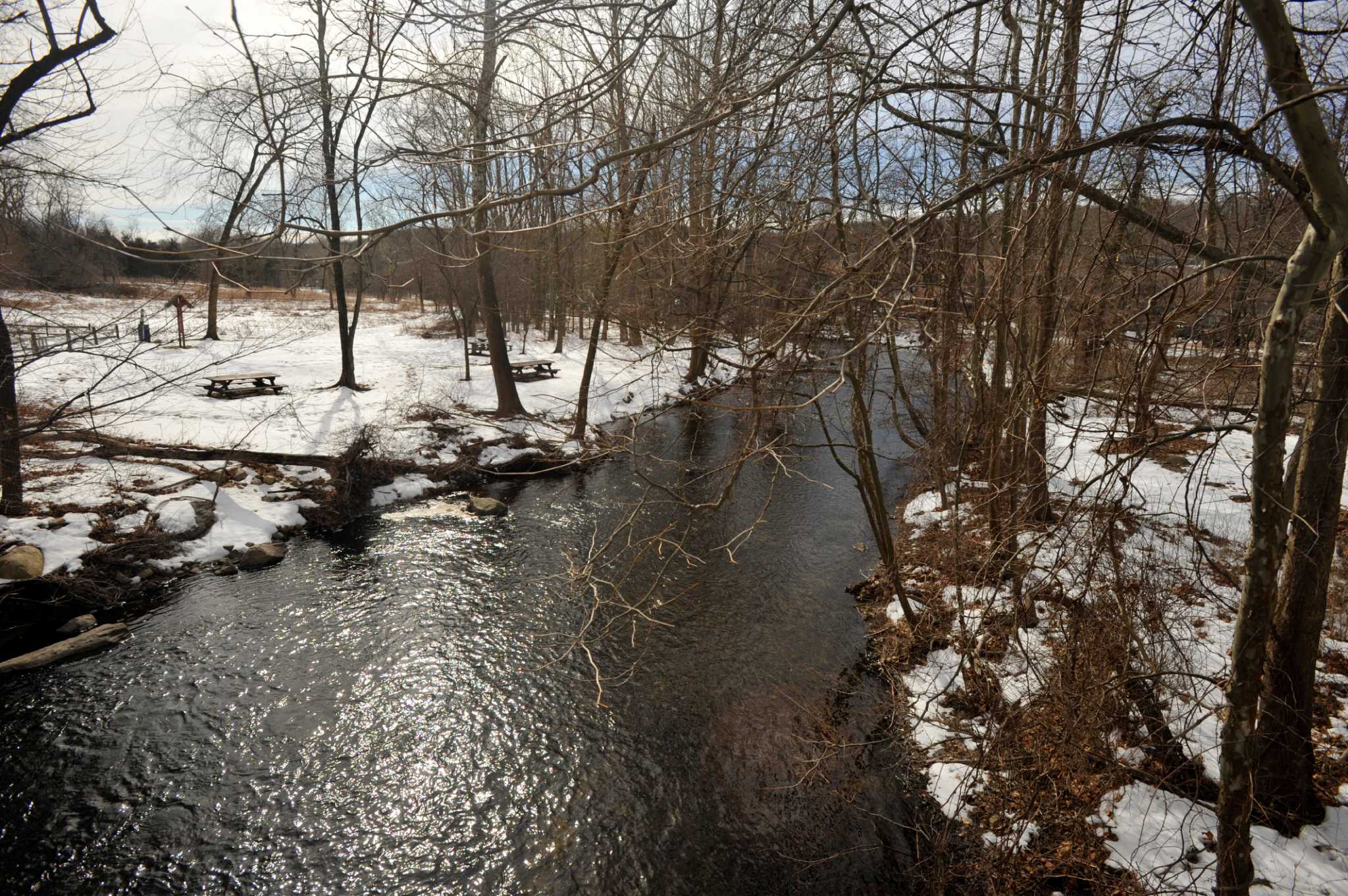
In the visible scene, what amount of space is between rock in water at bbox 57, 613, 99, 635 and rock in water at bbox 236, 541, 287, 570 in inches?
67.0

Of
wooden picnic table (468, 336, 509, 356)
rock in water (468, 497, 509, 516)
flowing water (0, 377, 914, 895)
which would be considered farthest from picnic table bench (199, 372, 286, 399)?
flowing water (0, 377, 914, 895)

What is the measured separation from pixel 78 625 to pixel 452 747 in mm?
4964

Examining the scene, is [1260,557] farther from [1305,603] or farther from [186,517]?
[186,517]

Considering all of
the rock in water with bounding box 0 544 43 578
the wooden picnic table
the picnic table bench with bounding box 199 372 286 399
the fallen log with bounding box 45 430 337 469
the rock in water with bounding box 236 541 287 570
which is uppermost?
the wooden picnic table

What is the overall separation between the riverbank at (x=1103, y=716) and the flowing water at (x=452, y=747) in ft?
2.42

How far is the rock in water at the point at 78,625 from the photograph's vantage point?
307 inches

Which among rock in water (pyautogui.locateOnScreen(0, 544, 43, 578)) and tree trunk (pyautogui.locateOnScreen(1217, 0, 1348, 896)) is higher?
tree trunk (pyautogui.locateOnScreen(1217, 0, 1348, 896))

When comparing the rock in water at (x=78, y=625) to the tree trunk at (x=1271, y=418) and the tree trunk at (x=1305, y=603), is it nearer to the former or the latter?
the tree trunk at (x=1271, y=418)

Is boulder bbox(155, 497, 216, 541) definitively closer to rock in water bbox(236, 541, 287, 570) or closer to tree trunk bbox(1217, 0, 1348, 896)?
rock in water bbox(236, 541, 287, 570)

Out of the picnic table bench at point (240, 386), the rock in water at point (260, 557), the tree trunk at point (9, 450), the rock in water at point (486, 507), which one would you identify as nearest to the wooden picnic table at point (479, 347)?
Answer: the picnic table bench at point (240, 386)

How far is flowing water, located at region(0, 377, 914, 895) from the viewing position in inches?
202

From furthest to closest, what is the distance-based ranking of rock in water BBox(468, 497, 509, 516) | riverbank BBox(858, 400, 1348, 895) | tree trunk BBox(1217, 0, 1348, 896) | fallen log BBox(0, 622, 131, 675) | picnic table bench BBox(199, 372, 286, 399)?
picnic table bench BBox(199, 372, 286, 399), rock in water BBox(468, 497, 509, 516), fallen log BBox(0, 622, 131, 675), riverbank BBox(858, 400, 1348, 895), tree trunk BBox(1217, 0, 1348, 896)

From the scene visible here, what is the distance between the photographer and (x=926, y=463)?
10633mm

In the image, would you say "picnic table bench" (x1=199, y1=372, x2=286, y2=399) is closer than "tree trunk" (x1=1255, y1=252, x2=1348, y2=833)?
No
